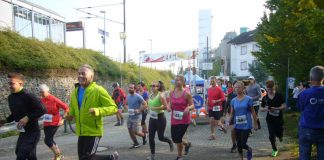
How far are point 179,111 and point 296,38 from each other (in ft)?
16.8

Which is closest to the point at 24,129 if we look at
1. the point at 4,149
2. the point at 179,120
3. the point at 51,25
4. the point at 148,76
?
the point at 179,120

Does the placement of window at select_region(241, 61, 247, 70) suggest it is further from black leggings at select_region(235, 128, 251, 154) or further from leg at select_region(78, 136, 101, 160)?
leg at select_region(78, 136, 101, 160)

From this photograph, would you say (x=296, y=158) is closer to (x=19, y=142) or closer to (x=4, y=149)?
(x=19, y=142)

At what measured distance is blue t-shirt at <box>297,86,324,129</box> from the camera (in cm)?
528

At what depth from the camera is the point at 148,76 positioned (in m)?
45.8

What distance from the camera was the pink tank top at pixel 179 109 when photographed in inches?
299

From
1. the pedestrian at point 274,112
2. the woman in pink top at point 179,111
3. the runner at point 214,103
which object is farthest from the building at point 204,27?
the woman in pink top at point 179,111

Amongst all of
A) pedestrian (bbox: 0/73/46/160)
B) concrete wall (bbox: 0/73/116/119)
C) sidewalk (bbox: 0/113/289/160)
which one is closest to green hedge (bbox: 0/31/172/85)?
concrete wall (bbox: 0/73/116/119)

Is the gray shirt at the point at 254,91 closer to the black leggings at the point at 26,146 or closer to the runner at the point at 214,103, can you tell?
the runner at the point at 214,103

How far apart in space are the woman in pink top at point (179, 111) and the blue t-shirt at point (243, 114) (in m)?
0.92

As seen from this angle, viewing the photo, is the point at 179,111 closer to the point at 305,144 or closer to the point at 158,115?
the point at 158,115

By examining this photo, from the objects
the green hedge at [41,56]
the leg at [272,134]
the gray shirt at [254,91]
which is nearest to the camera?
the leg at [272,134]

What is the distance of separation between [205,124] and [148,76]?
101 feet

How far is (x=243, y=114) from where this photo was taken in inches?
287
